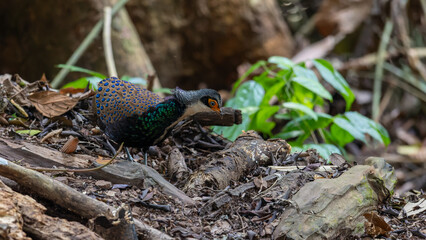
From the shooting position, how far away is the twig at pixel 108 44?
5.36 meters

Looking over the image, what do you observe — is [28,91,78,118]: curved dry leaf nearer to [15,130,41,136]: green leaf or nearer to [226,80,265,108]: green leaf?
[15,130,41,136]: green leaf

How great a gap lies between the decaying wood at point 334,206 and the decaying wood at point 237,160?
50 centimetres

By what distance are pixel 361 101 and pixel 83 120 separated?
6.20 meters

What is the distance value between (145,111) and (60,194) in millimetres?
954

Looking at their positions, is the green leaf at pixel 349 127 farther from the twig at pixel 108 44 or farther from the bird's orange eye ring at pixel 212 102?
the twig at pixel 108 44

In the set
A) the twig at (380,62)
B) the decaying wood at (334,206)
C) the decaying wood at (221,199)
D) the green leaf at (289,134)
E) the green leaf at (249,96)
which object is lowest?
the twig at (380,62)

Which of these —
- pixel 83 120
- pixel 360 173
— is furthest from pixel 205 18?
pixel 360 173

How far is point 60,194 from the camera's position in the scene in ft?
6.89

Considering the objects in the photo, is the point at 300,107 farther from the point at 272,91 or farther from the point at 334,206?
the point at 334,206

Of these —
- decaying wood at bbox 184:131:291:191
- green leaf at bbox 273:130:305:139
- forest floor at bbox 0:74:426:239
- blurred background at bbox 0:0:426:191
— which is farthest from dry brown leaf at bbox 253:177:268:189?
blurred background at bbox 0:0:426:191

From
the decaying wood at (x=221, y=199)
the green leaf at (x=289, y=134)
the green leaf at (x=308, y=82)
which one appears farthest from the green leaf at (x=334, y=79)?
the decaying wood at (x=221, y=199)

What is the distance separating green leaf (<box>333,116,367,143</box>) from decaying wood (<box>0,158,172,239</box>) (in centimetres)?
241

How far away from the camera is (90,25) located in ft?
20.2

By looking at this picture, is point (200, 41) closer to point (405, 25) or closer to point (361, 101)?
point (361, 101)
